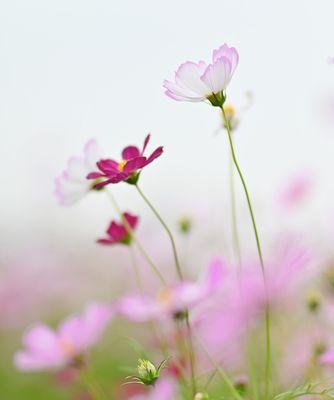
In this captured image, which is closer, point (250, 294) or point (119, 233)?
point (250, 294)

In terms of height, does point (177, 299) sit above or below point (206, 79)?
below

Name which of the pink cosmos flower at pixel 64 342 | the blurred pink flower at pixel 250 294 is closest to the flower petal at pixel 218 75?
the blurred pink flower at pixel 250 294

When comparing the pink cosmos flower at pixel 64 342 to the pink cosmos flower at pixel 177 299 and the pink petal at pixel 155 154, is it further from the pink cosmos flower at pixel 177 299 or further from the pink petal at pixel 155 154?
the pink petal at pixel 155 154

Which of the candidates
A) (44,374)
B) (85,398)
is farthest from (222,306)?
(44,374)

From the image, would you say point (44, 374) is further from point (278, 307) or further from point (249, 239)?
point (278, 307)

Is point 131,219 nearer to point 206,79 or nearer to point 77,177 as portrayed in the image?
point 77,177

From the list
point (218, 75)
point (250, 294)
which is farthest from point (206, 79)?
point (250, 294)
